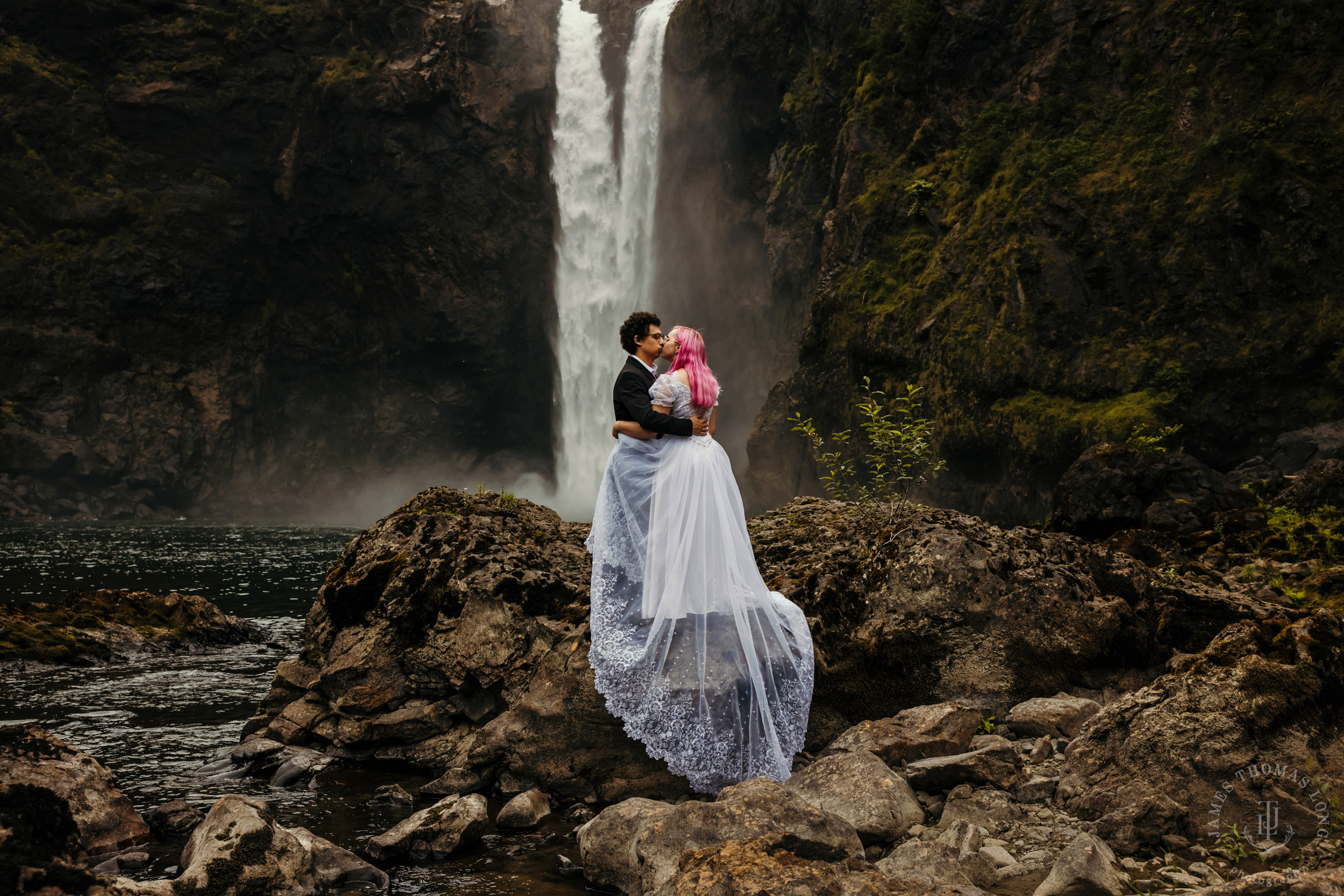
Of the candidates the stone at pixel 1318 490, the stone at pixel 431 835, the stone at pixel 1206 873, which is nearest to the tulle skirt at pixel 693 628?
the stone at pixel 431 835

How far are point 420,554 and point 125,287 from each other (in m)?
55.8

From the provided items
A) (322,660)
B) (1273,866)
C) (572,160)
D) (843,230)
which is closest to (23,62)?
(572,160)

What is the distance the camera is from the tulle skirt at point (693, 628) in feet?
20.8

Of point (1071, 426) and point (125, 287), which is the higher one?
point (125, 287)

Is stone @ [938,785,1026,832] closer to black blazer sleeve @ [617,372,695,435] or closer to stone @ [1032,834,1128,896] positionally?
stone @ [1032,834,1128,896]

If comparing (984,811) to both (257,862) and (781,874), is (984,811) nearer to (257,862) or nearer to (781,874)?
(781,874)

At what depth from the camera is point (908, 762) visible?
243 inches

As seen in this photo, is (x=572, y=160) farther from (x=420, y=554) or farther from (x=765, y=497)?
(x=420, y=554)

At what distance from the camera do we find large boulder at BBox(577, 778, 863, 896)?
4785mm

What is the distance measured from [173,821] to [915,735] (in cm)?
A: 573

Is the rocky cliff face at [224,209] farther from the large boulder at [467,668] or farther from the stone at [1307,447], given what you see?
the large boulder at [467,668]

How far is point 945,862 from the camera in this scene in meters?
4.73

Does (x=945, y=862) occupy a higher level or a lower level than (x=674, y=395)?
lower

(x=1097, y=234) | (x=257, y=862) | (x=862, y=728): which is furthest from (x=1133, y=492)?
(x=257, y=862)
